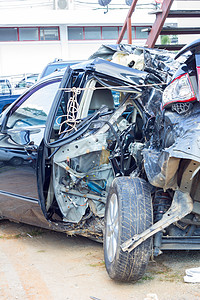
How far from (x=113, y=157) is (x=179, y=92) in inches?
43.8

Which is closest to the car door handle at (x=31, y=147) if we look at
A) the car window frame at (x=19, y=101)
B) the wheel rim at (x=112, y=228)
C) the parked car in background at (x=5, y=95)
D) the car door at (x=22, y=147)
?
the car door at (x=22, y=147)

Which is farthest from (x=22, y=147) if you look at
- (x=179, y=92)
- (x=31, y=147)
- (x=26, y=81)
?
(x=26, y=81)

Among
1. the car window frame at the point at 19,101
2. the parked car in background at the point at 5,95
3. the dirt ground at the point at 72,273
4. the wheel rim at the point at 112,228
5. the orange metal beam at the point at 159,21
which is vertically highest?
the orange metal beam at the point at 159,21

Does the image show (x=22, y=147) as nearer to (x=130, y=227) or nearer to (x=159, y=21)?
(x=130, y=227)

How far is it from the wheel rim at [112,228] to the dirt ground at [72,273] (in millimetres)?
278

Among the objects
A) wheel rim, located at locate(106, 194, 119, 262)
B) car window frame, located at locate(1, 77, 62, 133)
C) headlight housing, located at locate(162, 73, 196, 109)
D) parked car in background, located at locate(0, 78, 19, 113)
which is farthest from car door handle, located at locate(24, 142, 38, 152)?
parked car in background, located at locate(0, 78, 19, 113)

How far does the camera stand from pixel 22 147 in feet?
16.5

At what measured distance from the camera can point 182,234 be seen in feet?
13.4

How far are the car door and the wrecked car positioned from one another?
0.01 meters

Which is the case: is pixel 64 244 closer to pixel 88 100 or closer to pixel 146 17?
pixel 88 100

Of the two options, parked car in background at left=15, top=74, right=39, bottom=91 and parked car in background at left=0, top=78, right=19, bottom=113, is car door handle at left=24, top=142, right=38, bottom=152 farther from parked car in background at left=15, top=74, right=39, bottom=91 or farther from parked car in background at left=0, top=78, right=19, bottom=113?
parked car in background at left=15, top=74, right=39, bottom=91

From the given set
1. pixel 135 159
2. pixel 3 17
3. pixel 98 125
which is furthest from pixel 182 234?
pixel 3 17

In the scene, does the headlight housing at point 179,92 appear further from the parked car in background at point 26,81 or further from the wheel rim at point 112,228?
the parked car in background at point 26,81

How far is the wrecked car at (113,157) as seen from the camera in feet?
12.2
